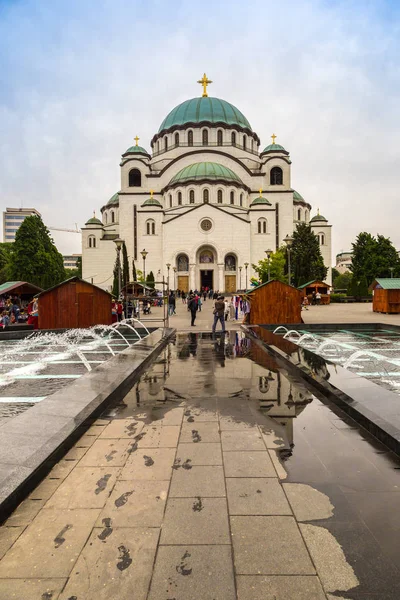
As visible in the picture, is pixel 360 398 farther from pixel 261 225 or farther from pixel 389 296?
pixel 261 225

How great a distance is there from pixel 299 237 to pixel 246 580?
40.9 meters

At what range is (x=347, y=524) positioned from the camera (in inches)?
90.8

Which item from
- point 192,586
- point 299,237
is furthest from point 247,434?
point 299,237

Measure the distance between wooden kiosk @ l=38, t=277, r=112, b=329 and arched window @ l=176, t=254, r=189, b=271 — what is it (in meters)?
32.9

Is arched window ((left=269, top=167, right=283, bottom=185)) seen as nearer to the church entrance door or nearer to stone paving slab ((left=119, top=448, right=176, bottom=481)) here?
the church entrance door

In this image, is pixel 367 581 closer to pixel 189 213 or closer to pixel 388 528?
pixel 388 528

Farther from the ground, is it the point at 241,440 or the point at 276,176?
the point at 276,176

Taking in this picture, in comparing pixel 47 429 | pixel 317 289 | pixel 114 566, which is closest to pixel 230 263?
pixel 317 289

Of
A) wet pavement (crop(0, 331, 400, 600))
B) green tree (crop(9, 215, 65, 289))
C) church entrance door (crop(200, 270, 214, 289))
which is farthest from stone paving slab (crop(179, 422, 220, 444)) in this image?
church entrance door (crop(200, 270, 214, 289))

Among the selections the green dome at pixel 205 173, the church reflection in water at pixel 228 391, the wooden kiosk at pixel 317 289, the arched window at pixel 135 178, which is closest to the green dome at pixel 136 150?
the arched window at pixel 135 178

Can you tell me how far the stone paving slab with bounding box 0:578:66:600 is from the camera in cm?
178

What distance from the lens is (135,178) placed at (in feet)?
176

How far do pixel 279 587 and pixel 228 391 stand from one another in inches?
144

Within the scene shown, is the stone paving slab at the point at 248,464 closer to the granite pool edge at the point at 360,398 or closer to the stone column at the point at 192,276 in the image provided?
the granite pool edge at the point at 360,398
